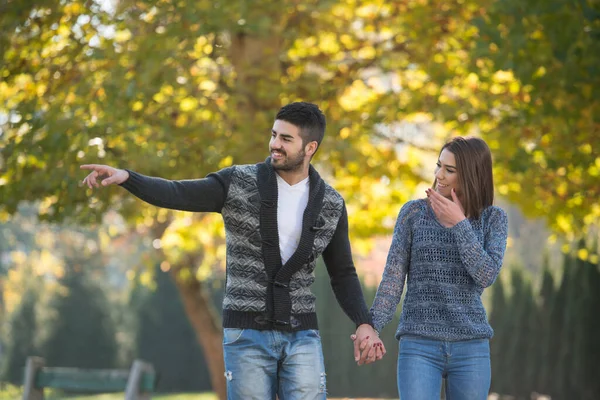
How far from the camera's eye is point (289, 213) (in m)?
4.80

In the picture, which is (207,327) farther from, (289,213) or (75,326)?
(75,326)

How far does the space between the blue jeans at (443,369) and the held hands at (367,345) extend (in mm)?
143

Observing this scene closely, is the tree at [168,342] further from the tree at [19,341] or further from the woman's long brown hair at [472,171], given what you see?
the woman's long brown hair at [472,171]

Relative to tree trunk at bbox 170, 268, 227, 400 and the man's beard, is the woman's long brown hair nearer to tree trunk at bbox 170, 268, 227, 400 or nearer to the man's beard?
the man's beard

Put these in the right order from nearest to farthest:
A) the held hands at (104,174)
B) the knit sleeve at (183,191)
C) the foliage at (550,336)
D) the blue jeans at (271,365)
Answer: the held hands at (104,174) → the knit sleeve at (183,191) → the blue jeans at (271,365) → the foliage at (550,336)

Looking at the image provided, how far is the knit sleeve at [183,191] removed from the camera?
14.5 feet

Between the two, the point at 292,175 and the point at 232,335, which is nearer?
the point at 232,335

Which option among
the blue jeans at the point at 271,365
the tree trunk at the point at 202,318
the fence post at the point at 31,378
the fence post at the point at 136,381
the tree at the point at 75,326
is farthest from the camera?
the tree at the point at 75,326

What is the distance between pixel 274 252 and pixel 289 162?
1.42 ft

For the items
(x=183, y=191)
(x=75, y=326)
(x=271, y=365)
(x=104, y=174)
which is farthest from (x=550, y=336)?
(x=104, y=174)

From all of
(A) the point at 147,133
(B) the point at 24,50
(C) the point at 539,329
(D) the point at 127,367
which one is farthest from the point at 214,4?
(D) the point at 127,367

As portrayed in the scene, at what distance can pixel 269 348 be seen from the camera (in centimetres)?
460

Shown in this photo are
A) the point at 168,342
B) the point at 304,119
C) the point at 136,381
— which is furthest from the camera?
the point at 168,342

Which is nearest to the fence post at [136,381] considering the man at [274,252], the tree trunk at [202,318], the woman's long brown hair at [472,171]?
the man at [274,252]
